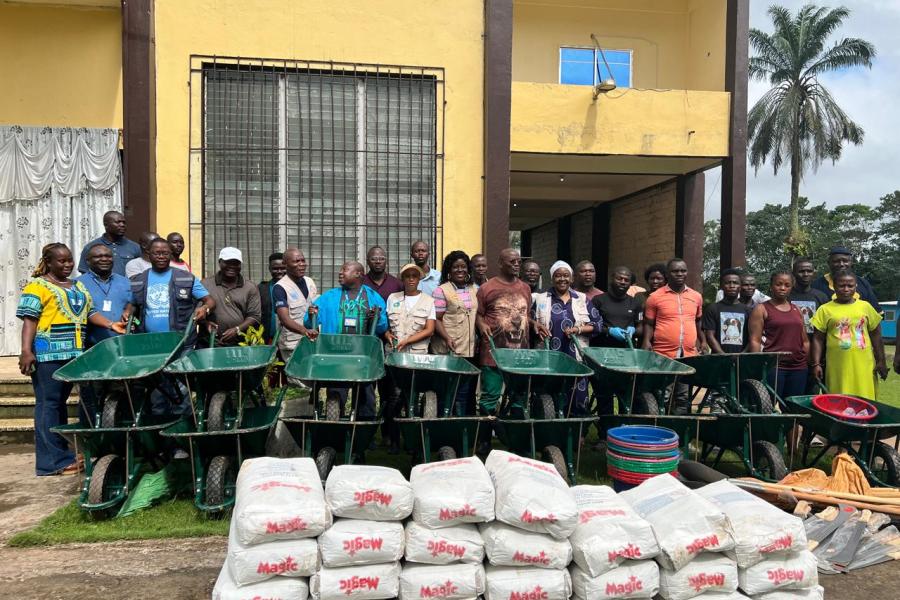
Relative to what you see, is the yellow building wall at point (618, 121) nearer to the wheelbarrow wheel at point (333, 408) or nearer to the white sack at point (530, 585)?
the wheelbarrow wheel at point (333, 408)

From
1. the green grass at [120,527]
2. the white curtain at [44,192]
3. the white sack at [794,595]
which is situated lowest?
the green grass at [120,527]

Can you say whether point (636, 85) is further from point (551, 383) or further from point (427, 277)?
point (551, 383)

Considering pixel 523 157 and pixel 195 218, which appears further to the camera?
pixel 523 157

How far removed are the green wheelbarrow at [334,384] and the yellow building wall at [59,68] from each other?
16.0ft

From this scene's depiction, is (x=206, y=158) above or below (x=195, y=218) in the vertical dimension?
above

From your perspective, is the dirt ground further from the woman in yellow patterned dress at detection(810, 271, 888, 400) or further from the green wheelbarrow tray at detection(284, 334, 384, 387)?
the woman in yellow patterned dress at detection(810, 271, 888, 400)

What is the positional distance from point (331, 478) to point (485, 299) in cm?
263

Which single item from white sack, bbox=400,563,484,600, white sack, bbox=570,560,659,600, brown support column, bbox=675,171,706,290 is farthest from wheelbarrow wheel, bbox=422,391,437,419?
brown support column, bbox=675,171,706,290

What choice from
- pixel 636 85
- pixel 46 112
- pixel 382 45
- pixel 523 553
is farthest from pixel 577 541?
pixel 636 85

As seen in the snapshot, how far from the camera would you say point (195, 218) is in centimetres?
778

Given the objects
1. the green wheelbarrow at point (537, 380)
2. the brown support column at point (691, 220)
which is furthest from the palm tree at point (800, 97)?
the green wheelbarrow at point (537, 380)

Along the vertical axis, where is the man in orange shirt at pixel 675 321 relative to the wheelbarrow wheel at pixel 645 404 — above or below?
above

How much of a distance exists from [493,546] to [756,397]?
3025 millimetres

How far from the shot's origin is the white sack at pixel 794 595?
2984 mm
